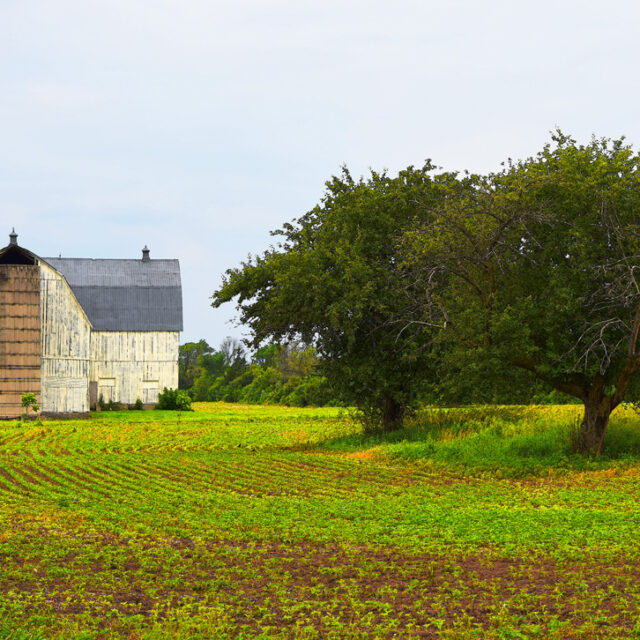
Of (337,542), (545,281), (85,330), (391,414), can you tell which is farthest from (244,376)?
(337,542)

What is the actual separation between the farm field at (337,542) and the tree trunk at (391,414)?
4.05m

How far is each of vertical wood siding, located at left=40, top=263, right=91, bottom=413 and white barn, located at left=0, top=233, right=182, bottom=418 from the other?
58 mm

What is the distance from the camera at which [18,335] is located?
48.1m

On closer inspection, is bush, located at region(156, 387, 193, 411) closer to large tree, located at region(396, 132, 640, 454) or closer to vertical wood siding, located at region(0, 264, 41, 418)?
vertical wood siding, located at region(0, 264, 41, 418)

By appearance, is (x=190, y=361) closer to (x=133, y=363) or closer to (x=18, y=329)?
(x=133, y=363)

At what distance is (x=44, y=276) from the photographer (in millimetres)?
48812

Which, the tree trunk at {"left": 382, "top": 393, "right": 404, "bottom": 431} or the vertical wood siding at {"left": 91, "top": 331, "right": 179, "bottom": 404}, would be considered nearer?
the tree trunk at {"left": 382, "top": 393, "right": 404, "bottom": 431}

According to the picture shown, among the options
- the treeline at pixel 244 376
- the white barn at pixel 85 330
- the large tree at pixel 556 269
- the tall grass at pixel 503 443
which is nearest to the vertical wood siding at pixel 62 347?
the white barn at pixel 85 330

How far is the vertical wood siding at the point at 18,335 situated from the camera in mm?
→ 47688

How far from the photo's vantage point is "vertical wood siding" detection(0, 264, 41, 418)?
47688mm

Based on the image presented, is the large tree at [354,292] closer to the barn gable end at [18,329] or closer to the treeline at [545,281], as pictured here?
the treeline at [545,281]

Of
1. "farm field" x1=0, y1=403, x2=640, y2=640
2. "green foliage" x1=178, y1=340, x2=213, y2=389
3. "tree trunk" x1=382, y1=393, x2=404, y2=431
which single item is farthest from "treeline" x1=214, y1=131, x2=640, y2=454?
"green foliage" x1=178, y1=340, x2=213, y2=389

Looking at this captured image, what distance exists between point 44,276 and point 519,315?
35.3 meters

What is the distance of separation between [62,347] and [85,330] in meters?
1.68
